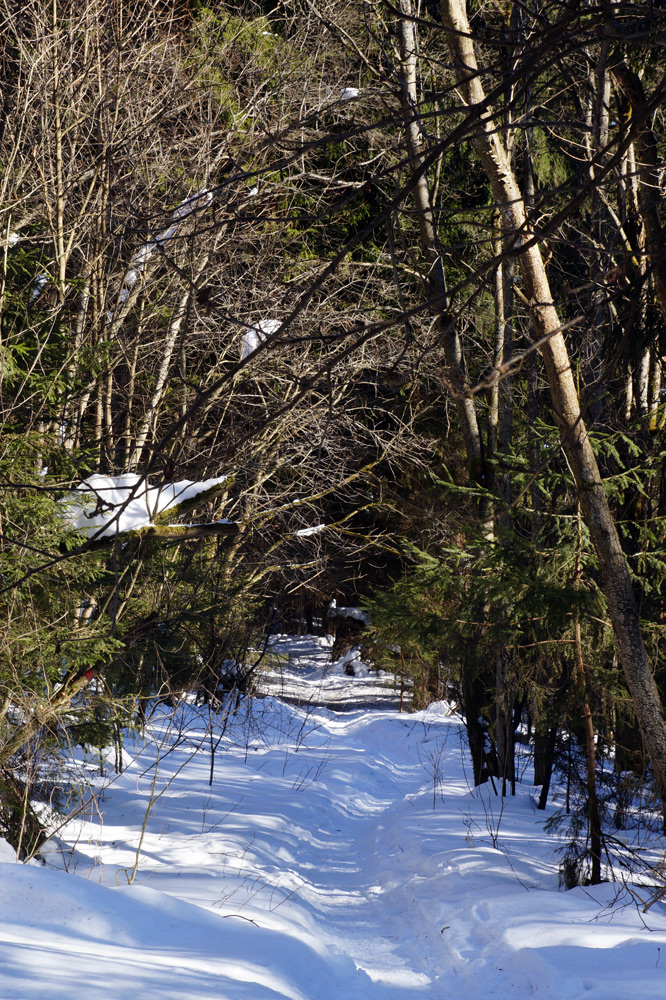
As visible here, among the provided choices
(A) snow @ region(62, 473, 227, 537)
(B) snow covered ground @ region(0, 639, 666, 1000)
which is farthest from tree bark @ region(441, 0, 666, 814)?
(A) snow @ region(62, 473, 227, 537)

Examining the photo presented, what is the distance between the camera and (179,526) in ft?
20.2

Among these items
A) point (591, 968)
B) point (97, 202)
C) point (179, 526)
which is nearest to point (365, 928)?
point (591, 968)

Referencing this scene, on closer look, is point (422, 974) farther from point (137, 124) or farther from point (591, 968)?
point (137, 124)

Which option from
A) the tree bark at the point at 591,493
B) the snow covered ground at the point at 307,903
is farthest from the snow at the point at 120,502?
the tree bark at the point at 591,493

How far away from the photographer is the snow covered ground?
3572mm

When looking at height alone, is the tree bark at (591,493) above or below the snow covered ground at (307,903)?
above

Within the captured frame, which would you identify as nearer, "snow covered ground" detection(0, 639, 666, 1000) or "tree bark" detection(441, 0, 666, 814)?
"snow covered ground" detection(0, 639, 666, 1000)

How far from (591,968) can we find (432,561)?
165 inches

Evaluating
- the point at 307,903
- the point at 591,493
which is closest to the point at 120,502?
the point at 591,493

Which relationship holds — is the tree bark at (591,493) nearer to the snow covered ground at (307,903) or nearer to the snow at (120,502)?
the snow covered ground at (307,903)

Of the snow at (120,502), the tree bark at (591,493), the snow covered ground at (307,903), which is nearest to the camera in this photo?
the snow covered ground at (307,903)

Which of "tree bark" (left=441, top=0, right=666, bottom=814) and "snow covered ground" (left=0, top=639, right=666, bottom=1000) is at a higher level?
Answer: "tree bark" (left=441, top=0, right=666, bottom=814)

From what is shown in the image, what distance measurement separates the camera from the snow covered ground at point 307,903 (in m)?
3.57

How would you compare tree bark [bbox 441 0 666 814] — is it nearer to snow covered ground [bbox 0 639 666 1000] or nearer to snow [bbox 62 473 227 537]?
snow covered ground [bbox 0 639 666 1000]
